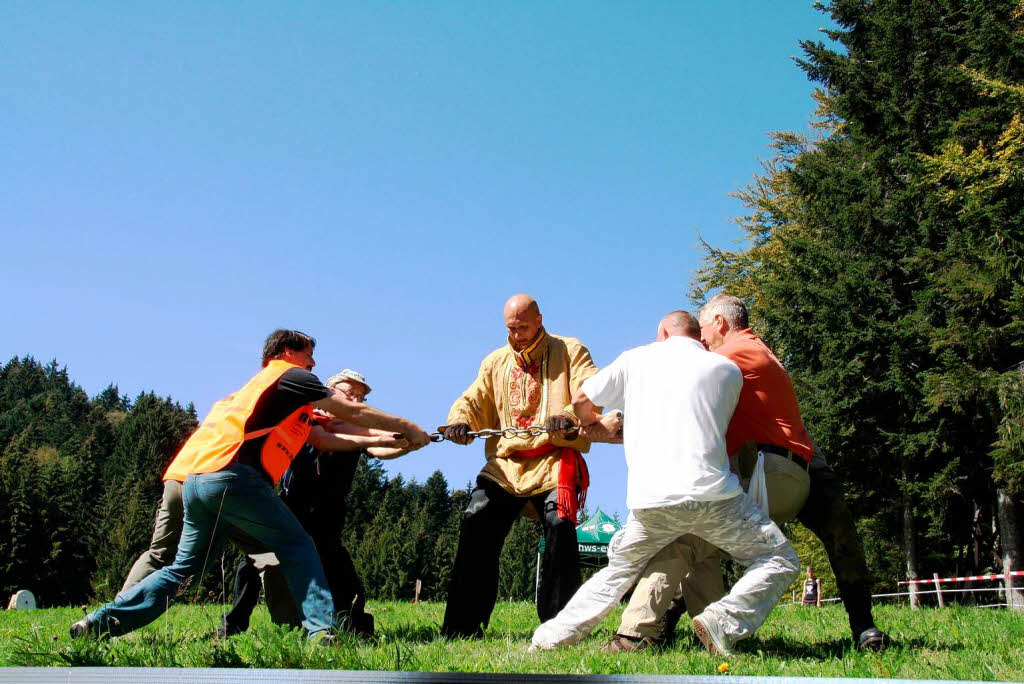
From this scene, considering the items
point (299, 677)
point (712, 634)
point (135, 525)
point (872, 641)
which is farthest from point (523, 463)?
point (135, 525)

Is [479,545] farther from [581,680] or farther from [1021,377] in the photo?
[1021,377]

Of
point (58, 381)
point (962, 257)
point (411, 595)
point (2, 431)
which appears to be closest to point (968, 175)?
point (962, 257)

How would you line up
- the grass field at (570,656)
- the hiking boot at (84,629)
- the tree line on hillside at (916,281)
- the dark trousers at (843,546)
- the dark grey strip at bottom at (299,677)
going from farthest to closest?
the tree line on hillside at (916,281) → the dark trousers at (843,546) → the hiking boot at (84,629) → the grass field at (570,656) → the dark grey strip at bottom at (299,677)

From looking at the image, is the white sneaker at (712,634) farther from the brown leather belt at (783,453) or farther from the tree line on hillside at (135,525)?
the tree line on hillside at (135,525)

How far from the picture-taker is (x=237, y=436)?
522cm

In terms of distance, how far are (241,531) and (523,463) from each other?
212 centimetres

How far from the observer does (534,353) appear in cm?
695

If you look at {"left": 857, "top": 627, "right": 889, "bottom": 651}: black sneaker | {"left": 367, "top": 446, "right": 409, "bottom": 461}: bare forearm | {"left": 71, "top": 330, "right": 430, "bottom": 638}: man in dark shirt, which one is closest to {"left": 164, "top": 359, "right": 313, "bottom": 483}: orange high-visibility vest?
{"left": 71, "top": 330, "right": 430, "bottom": 638}: man in dark shirt

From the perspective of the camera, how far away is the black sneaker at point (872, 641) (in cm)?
503

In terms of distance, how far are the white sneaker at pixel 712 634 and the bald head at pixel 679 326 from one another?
1528 mm

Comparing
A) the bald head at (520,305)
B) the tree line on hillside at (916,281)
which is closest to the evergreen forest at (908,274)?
the tree line on hillside at (916,281)

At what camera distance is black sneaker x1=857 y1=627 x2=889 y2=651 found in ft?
16.5

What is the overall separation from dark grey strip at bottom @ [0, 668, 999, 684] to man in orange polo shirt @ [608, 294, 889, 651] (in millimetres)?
1915

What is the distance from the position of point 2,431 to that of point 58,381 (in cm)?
3046
